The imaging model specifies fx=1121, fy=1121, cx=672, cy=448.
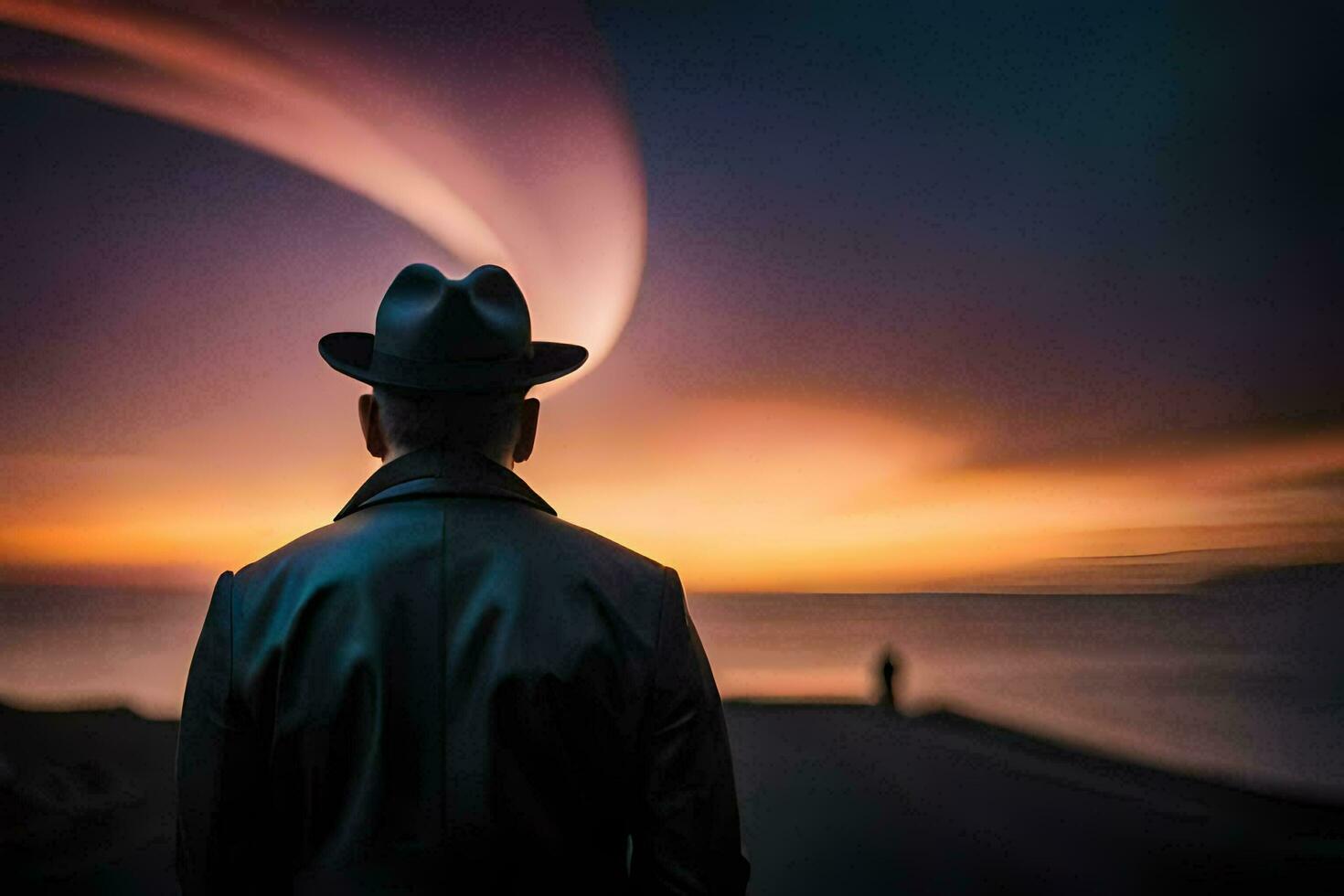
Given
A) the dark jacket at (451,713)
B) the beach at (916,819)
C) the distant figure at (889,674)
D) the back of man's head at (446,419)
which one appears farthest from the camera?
the distant figure at (889,674)

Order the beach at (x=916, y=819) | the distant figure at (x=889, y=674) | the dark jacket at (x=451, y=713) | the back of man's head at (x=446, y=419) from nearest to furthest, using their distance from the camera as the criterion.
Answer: the dark jacket at (x=451, y=713) < the back of man's head at (x=446, y=419) < the beach at (x=916, y=819) < the distant figure at (x=889, y=674)

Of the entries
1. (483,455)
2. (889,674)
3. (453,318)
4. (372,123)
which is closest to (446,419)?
(483,455)

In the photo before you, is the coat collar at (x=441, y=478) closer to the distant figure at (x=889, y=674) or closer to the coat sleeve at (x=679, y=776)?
the coat sleeve at (x=679, y=776)

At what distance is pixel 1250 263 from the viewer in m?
3.21

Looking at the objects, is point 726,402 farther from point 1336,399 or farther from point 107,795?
point 107,795

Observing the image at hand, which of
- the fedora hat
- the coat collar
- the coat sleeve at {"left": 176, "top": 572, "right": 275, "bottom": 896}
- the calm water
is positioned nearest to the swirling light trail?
the calm water

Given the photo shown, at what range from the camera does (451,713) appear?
1186mm

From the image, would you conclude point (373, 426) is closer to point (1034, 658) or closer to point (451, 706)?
point (451, 706)

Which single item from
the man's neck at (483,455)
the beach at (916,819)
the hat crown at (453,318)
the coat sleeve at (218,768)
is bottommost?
Answer: the beach at (916,819)

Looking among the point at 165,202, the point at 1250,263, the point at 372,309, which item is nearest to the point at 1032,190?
the point at 1250,263

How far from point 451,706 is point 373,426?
1.16 ft

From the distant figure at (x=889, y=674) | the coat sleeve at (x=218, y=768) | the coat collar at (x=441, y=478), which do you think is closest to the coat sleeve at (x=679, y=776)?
the coat collar at (x=441, y=478)

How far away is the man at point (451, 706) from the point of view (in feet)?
3.86

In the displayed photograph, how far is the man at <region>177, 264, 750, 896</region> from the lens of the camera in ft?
3.86
